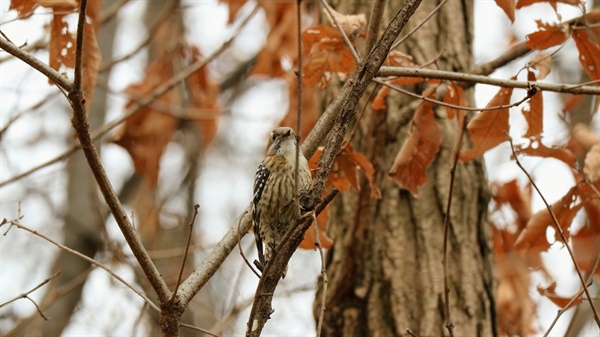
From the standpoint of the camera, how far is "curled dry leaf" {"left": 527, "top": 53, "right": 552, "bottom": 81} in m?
3.31

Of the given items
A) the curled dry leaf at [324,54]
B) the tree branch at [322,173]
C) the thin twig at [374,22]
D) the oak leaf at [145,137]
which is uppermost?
the oak leaf at [145,137]

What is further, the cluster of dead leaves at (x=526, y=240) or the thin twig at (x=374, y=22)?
the cluster of dead leaves at (x=526, y=240)

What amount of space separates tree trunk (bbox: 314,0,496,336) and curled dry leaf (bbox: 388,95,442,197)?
573 mm

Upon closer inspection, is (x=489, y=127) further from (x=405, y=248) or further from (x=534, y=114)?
(x=405, y=248)

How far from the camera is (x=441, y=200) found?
418 cm

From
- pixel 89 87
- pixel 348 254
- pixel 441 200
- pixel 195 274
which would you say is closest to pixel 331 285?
pixel 348 254

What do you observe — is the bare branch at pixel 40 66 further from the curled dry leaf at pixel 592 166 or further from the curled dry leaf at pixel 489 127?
the curled dry leaf at pixel 592 166

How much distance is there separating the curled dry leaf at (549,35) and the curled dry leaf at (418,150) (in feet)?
2.00

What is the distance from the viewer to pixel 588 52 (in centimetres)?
340

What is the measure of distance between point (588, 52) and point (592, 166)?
0.56m

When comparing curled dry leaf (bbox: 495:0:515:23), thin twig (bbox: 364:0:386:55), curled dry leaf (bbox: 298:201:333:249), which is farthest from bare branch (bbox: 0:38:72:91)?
curled dry leaf (bbox: 495:0:515:23)

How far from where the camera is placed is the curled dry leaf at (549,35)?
3357 mm

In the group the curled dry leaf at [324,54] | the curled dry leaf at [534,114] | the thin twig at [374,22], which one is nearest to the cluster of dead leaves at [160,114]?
the curled dry leaf at [324,54]

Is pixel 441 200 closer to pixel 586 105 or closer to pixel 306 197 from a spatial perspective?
pixel 306 197
